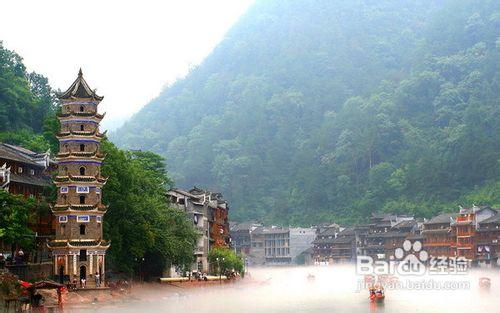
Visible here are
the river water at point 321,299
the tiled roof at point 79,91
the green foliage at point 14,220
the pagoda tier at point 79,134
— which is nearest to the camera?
the green foliage at point 14,220

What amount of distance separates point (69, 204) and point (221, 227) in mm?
54644

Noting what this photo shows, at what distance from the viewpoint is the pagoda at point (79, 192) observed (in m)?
59.7

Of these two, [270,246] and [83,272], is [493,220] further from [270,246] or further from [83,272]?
[83,272]

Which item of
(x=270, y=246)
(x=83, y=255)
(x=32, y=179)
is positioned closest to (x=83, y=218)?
(x=83, y=255)

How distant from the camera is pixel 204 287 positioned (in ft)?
258

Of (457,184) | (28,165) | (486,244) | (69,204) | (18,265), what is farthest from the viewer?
(457,184)

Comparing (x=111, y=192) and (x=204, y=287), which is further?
(x=204, y=287)

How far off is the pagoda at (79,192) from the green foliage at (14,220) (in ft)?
15.1

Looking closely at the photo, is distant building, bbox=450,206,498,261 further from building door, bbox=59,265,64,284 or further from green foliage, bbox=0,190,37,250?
green foliage, bbox=0,190,37,250

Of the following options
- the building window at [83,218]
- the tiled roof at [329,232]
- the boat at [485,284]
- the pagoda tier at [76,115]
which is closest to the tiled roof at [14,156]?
the pagoda tier at [76,115]

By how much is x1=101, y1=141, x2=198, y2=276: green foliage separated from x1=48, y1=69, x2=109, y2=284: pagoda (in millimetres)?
3763

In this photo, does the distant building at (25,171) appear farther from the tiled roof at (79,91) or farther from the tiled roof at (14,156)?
the tiled roof at (79,91)

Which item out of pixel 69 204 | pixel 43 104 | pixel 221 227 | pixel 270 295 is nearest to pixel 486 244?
pixel 221 227

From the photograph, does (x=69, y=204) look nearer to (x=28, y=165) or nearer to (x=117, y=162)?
(x=117, y=162)
